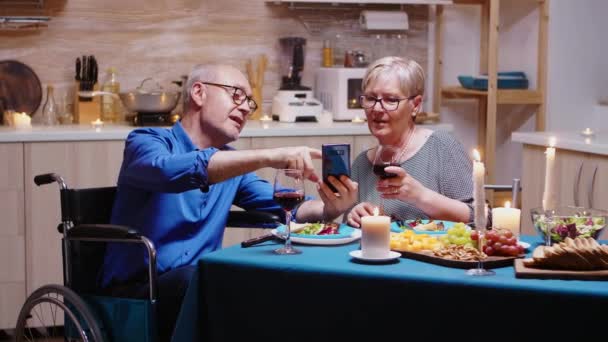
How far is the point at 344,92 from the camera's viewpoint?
187 inches

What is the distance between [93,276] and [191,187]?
1.65 feet

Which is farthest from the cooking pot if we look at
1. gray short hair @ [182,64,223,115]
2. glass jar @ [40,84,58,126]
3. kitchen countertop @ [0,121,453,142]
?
gray short hair @ [182,64,223,115]

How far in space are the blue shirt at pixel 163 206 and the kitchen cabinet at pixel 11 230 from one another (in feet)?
5.15

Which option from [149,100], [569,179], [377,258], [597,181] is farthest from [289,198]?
[149,100]

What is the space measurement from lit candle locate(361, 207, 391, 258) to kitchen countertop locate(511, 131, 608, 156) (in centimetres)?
187

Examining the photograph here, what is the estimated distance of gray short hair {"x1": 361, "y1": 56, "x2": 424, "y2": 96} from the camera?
117 inches

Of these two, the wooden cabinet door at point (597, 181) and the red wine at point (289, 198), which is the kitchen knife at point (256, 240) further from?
the wooden cabinet door at point (597, 181)

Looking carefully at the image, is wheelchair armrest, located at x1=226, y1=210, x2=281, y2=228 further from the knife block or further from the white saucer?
the knife block

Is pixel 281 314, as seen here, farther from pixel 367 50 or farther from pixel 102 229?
pixel 367 50

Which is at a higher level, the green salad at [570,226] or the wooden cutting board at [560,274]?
the green salad at [570,226]

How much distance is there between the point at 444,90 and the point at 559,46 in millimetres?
653

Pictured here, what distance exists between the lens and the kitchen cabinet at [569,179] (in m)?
3.74

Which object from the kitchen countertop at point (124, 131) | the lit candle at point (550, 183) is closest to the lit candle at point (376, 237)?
the lit candle at point (550, 183)

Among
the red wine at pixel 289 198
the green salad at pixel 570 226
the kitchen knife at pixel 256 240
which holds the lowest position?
the kitchen knife at pixel 256 240
